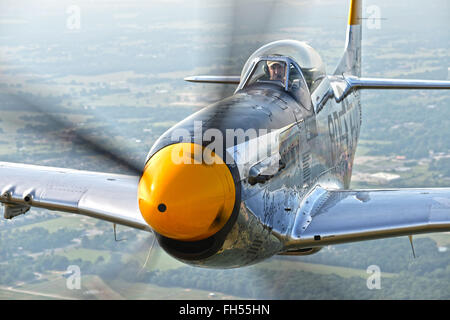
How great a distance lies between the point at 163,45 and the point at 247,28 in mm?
84606

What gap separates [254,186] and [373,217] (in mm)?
2381

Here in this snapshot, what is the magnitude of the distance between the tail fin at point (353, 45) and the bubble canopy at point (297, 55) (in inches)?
168

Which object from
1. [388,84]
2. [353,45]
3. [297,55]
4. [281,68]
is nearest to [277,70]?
[281,68]

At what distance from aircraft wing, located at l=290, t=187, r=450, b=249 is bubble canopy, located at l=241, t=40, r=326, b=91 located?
209 centimetres

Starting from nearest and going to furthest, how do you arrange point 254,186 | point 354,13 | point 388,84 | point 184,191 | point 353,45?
point 184,191, point 254,186, point 388,84, point 353,45, point 354,13

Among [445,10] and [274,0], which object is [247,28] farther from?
[445,10]

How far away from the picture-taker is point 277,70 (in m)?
10.6

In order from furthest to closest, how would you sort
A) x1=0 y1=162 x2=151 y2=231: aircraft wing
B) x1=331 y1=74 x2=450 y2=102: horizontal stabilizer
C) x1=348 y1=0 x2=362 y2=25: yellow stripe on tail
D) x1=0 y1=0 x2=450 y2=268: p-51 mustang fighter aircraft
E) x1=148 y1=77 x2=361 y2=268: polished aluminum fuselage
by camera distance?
x1=348 y1=0 x2=362 y2=25: yellow stripe on tail, x1=331 y1=74 x2=450 y2=102: horizontal stabilizer, x1=0 y1=162 x2=151 y2=231: aircraft wing, x1=148 y1=77 x2=361 y2=268: polished aluminum fuselage, x1=0 y1=0 x2=450 y2=268: p-51 mustang fighter aircraft

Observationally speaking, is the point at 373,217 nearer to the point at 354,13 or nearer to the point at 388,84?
the point at 388,84

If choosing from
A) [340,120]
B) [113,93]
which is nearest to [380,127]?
[113,93]

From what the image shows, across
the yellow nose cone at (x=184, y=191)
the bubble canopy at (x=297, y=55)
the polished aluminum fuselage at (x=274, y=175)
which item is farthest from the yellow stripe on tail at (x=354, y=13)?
the yellow nose cone at (x=184, y=191)

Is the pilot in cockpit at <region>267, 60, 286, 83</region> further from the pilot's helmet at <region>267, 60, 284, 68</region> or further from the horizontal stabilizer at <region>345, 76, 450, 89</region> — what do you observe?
the horizontal stabilizer at <region>345, 76, 450, 89</region>

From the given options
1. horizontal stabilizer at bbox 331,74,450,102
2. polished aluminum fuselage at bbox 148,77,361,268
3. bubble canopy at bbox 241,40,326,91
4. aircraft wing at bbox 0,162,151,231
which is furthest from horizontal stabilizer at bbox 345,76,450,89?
aircraft wing at bbox 0,162,151,231

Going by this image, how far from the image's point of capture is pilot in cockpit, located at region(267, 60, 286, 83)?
1052 centimetres
